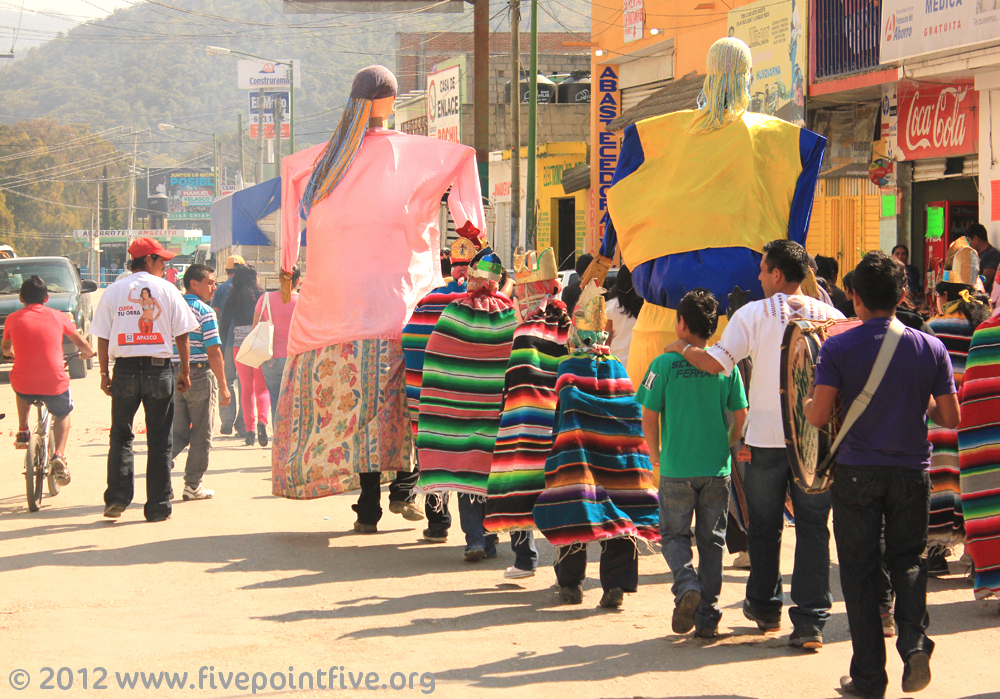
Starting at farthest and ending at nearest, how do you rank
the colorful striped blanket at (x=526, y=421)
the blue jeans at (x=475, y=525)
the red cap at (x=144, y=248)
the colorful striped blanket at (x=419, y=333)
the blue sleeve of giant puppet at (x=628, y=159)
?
the red cap at (x=144, y=248) < the colorful striped blanket at (x=419, y=333) < the blue jeans at (x=475, y=525) < the blue sleeve of giant puppet at (x=628, y=159) < the colorful striped blanket at (x=526, y=421)

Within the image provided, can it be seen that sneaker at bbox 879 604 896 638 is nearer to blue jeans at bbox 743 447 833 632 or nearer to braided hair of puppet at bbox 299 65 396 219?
blue jeans at bbox 743 447 833 632

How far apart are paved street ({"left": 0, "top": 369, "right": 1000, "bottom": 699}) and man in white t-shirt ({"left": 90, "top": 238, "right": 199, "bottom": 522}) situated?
35cm

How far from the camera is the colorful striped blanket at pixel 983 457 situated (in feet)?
17.1

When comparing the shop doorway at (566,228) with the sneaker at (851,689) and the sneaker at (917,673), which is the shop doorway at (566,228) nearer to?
the sneaker at (851,689)

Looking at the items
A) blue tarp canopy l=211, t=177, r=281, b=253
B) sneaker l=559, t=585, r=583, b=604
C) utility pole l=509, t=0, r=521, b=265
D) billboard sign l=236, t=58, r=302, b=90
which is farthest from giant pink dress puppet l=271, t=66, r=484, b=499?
billboard sign l=236, t=58, r=302, b=90

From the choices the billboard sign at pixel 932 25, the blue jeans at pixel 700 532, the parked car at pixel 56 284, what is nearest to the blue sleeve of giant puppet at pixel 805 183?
the blue jeans at pixel 700 532

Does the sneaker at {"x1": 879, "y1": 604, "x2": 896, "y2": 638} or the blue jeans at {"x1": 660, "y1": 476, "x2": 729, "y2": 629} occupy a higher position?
the blue jeans at {"x1": 660, "y1": 476, "x2": 729, "y2": 629}

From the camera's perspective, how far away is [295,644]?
5.09m

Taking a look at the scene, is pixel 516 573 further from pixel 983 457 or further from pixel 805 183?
pixel 805 183

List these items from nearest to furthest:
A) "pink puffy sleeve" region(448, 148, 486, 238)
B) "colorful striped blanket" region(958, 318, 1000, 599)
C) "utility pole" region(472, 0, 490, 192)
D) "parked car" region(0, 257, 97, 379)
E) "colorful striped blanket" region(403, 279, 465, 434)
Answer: "colorful striped blanket" region(958, 318, 1000, 599) < "colorful striped blanket" region(403, 279, 465, 434) < "pink puffy sleeve" region(448, 148, 486, 238) < "utility pole" region(472, 0, 490, 192) < "parked car" region(0, 257, 97, 379)

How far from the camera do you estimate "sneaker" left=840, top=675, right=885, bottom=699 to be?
4.18 meters

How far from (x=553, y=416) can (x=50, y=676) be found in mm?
2534

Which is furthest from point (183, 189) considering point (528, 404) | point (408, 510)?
point (528, 404)

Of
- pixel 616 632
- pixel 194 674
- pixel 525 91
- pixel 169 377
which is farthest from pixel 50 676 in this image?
pixel 525 91
